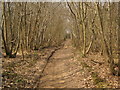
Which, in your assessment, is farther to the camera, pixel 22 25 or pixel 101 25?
pixel 22 25

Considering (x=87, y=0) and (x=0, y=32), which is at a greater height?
(x=87, y=0)

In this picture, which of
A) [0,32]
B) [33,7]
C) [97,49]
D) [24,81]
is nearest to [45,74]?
[24,81]

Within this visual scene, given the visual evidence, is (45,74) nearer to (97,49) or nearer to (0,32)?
(0,32)

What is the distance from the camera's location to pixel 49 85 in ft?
29.5

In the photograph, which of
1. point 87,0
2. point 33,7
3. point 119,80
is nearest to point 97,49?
point 87,0

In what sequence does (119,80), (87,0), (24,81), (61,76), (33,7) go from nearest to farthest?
(119,80)
(24,81)
(61,76)
(87,0)
(33,7)

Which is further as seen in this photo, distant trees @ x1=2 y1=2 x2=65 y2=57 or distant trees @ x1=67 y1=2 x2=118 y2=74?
distant trees @ x1=2 y1=2 x2=65 y2=57

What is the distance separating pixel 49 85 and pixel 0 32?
28.1ft

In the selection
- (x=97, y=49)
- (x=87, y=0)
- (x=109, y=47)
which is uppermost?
(x=87, y=0)

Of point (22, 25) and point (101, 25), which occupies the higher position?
point (101, 25)

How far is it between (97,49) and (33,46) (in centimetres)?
873

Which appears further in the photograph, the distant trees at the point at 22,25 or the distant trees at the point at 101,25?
the distant trees at the point at 22,25

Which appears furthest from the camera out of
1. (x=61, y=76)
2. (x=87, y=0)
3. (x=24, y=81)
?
(x=87, y=0)

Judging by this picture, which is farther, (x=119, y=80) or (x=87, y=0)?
(x=87, y=0)
